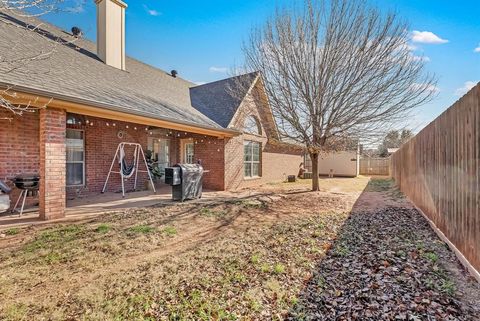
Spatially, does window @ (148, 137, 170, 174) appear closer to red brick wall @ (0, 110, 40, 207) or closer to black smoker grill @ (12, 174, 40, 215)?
red brick wall @ (0, 110, 40, 207)

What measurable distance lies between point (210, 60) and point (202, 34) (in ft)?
5.02

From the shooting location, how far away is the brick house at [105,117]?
5.51 m

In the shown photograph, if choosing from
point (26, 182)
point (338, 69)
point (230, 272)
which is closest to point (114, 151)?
point (26, 182)

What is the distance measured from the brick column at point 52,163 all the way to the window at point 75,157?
2.77 meters

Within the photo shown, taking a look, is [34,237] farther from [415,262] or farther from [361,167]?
[361,167]

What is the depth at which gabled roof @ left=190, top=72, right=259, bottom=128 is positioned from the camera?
11422mm

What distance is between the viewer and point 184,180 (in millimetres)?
7996

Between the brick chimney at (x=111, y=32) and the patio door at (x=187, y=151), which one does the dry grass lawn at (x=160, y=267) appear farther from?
the brick chimney at (x=111, y=32)

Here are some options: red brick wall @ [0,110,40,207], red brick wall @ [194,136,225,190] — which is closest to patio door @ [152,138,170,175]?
red brick wall @ [194,136,225,190]

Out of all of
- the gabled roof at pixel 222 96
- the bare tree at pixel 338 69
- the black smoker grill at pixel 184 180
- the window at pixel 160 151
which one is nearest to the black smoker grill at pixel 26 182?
the black smoker grill at pixel 184 180

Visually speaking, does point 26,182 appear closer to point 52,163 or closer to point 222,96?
point 52,163

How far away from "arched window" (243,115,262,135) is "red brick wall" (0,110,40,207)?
823 centimetres

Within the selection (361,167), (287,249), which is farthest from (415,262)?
(361,167)

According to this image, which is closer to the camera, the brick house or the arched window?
the brick house
